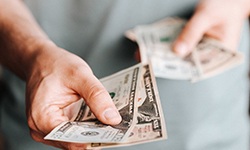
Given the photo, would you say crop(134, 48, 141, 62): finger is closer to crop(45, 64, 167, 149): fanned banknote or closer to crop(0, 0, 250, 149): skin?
crop(0, 0, 250, 149): skin

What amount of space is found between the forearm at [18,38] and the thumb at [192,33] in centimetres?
36

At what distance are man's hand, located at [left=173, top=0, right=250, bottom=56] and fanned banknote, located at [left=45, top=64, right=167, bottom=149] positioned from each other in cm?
29

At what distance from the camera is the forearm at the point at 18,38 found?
3.28 feet

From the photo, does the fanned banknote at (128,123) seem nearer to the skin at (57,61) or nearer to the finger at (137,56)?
the skin at (57,61)

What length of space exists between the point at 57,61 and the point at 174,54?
0.47 meters

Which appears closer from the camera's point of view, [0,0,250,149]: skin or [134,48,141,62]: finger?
[0,0,250,149]: skin

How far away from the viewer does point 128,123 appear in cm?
83

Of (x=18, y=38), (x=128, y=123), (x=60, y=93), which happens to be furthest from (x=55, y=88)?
(x=18, y=38)

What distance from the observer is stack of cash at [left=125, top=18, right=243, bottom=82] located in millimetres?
1214

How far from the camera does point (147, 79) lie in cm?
95

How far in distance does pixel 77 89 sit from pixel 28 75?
0.16 meters

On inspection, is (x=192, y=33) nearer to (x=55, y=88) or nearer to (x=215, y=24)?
(x=215, y=24)

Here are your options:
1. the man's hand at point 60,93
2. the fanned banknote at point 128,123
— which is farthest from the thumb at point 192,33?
the man's hand at point 60,93

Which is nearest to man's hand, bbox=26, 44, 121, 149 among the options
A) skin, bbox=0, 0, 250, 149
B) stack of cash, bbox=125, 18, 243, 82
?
skin, bbox=0, 0, 250, 149
